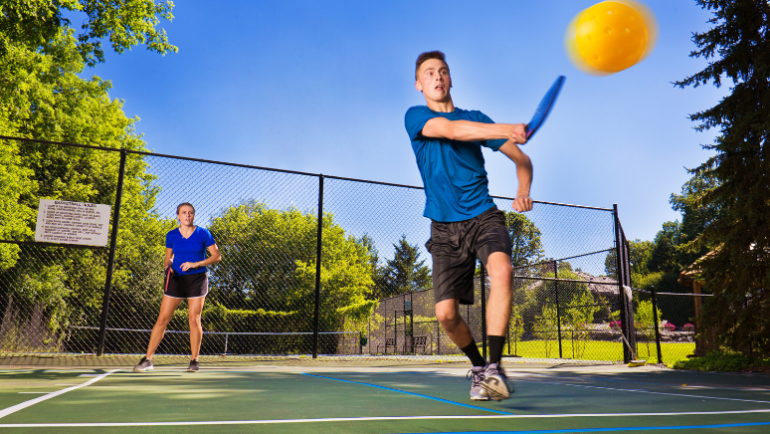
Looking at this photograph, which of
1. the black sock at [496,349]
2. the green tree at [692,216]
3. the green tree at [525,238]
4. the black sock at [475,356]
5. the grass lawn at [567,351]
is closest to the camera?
the black sock at [496,349]

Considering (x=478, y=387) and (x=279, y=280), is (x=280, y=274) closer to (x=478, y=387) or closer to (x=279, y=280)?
(x=279, y=280)

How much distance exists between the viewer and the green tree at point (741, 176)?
7.30 meters

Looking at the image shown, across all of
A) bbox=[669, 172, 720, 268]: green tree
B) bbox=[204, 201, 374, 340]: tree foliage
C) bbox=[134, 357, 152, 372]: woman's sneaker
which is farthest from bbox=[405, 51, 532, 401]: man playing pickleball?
bbox=[669, 172, 720, 268]: green tree

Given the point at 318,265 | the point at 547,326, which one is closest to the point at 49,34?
the point at 318,265

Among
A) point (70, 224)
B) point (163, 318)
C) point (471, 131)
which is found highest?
point (70, 224)

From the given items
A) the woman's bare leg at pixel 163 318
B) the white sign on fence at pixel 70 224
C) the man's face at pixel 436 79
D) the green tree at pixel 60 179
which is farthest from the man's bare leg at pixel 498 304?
the green tree at pixel 60 179

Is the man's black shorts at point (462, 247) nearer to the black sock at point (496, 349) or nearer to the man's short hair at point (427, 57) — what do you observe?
the black sock at point (496, 349)

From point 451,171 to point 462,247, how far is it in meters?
0.36

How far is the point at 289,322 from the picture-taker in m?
10.5

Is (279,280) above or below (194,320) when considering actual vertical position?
above

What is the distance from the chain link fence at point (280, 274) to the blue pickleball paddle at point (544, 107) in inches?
230

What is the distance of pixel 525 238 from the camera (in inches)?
485

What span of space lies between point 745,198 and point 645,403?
5924mm

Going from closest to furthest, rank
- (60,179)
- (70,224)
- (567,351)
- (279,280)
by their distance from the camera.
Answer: (70,224) < (279,280) < (567,351) < (60,179)
